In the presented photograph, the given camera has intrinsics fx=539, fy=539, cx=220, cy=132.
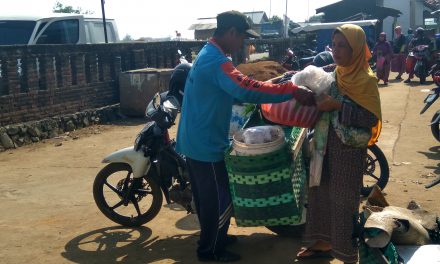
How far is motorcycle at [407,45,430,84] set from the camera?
1514cm

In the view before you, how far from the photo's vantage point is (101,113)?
11062mm

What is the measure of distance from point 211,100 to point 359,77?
1.01m

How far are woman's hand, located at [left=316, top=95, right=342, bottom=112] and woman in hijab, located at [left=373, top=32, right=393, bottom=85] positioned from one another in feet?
41.1

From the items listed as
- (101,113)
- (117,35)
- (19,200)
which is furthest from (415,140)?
(117,35)

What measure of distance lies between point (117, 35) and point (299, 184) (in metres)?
10.6

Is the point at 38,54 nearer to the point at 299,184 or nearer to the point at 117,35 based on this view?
the point at 117,35

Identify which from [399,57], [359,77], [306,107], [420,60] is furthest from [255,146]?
[399,57]

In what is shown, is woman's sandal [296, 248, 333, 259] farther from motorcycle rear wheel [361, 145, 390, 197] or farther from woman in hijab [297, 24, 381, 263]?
motorcycle rear wheel [361, 145, 390, 197]

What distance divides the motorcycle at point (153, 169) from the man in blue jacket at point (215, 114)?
1.82 feet

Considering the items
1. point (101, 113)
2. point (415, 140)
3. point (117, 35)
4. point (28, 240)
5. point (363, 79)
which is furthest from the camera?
point (117, 35)

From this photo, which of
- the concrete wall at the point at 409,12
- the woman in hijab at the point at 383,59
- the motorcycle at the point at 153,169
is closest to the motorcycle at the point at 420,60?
the woman in hijab at the point at 383,59

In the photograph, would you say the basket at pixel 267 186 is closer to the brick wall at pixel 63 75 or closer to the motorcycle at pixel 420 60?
the brick wall at pixel 63 75

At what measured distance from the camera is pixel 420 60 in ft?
49.9

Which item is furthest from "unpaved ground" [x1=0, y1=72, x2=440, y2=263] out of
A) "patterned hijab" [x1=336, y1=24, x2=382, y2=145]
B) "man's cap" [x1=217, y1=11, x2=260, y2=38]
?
"man's cap" [x1=217, y1=11, x2=260, y2=38]
